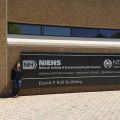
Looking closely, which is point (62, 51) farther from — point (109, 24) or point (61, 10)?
point (109, 24)

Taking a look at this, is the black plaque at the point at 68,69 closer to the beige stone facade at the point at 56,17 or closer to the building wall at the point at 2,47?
the beige stone facade at the point at 56,17

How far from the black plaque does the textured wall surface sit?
1800 mm

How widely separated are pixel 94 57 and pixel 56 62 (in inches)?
98.5

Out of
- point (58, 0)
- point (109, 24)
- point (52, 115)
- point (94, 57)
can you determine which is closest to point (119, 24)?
point (109, 24)

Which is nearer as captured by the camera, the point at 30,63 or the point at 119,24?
the point at 30,63

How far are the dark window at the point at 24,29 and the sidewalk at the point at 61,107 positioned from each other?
3449 mm

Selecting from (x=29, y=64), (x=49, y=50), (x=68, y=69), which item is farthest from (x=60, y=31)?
(x=29, y=64)

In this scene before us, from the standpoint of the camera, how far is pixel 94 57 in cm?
2408

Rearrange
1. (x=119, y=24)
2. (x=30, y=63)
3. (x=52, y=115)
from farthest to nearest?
(x=119, y=24) → (x=30, y=63) → (x=52, y=115)

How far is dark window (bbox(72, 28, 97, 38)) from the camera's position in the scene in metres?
24.0

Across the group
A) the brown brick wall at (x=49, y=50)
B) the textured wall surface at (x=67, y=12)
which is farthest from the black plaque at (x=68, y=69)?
the textured wall surface at (x=67, y=12)

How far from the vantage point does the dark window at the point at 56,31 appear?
23.0 meters

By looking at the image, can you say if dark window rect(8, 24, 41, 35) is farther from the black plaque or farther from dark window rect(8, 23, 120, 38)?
the black plaque

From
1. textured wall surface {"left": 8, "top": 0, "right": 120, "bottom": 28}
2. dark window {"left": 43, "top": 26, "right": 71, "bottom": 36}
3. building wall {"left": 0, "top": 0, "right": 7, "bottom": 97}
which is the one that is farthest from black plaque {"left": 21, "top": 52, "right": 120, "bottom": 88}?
textured wall surface {"left": 8, "top": 0, "right": 120, "bottom": 28}
